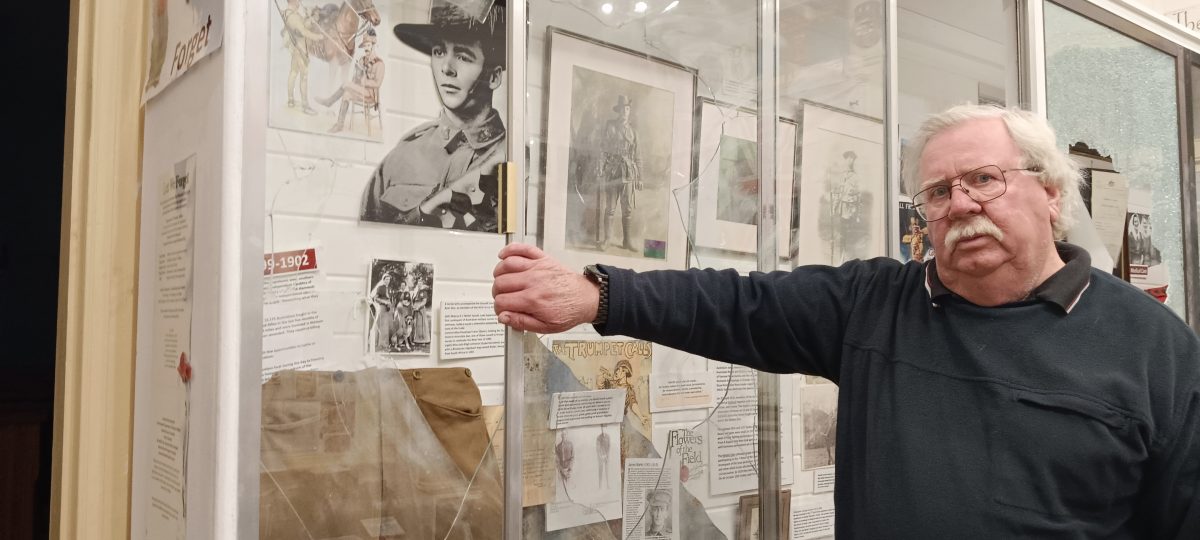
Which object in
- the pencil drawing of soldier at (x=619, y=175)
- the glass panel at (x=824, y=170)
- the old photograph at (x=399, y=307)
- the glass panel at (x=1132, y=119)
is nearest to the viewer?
the old photograph at (x=399, y=307)

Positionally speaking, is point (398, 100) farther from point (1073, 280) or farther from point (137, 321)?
point (1073, 280)

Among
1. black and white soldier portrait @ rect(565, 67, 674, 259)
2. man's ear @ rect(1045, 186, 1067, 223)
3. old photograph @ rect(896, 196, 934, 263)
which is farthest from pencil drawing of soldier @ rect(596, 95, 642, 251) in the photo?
old photograph @ rect(896, 196, 934, 263)

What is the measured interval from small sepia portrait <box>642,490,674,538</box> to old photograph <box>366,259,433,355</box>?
0.50 metres

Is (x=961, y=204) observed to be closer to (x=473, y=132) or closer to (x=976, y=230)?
(x=976, y=230)

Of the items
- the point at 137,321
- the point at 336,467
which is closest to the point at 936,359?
the point at 336,467

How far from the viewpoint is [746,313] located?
4.36ft

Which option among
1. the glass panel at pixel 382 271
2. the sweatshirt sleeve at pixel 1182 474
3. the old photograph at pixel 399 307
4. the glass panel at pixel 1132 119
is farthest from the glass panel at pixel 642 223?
the glass panel at pixel 1132 119

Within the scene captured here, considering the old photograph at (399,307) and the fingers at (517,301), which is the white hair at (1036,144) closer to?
the fingers at (517,301)

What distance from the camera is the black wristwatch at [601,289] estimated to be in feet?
4.03

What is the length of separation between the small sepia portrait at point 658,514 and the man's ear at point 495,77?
2.54 ft

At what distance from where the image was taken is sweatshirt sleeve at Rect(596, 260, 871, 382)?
1255mm

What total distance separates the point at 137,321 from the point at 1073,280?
1398mm

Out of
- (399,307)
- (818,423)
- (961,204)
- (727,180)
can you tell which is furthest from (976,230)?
(399,307)

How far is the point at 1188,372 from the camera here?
3.74 ft
